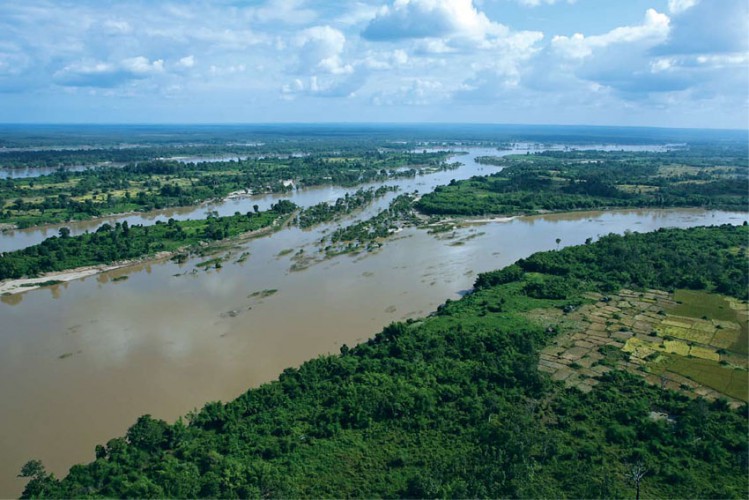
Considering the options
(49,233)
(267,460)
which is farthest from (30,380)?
(49,233)

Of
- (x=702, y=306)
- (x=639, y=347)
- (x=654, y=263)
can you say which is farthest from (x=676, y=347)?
(x=654, y=263)

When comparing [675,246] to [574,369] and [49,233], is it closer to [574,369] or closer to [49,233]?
[574,369]

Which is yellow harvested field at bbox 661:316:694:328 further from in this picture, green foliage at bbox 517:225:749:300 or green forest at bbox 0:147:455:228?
green forest at bbox 0:147:455:228

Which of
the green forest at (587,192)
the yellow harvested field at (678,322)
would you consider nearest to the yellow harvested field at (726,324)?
the yellow harvested field at (678,322)

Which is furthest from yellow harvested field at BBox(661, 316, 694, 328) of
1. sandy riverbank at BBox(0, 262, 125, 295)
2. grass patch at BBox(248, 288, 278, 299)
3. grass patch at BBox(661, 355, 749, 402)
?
sandy riverbank at BBox(0, 262, 125, 295)

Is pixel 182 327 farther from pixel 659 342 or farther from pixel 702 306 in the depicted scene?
pixel 702 306

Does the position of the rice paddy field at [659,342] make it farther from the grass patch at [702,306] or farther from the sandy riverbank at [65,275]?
the sandy riverbank at [65,275]
